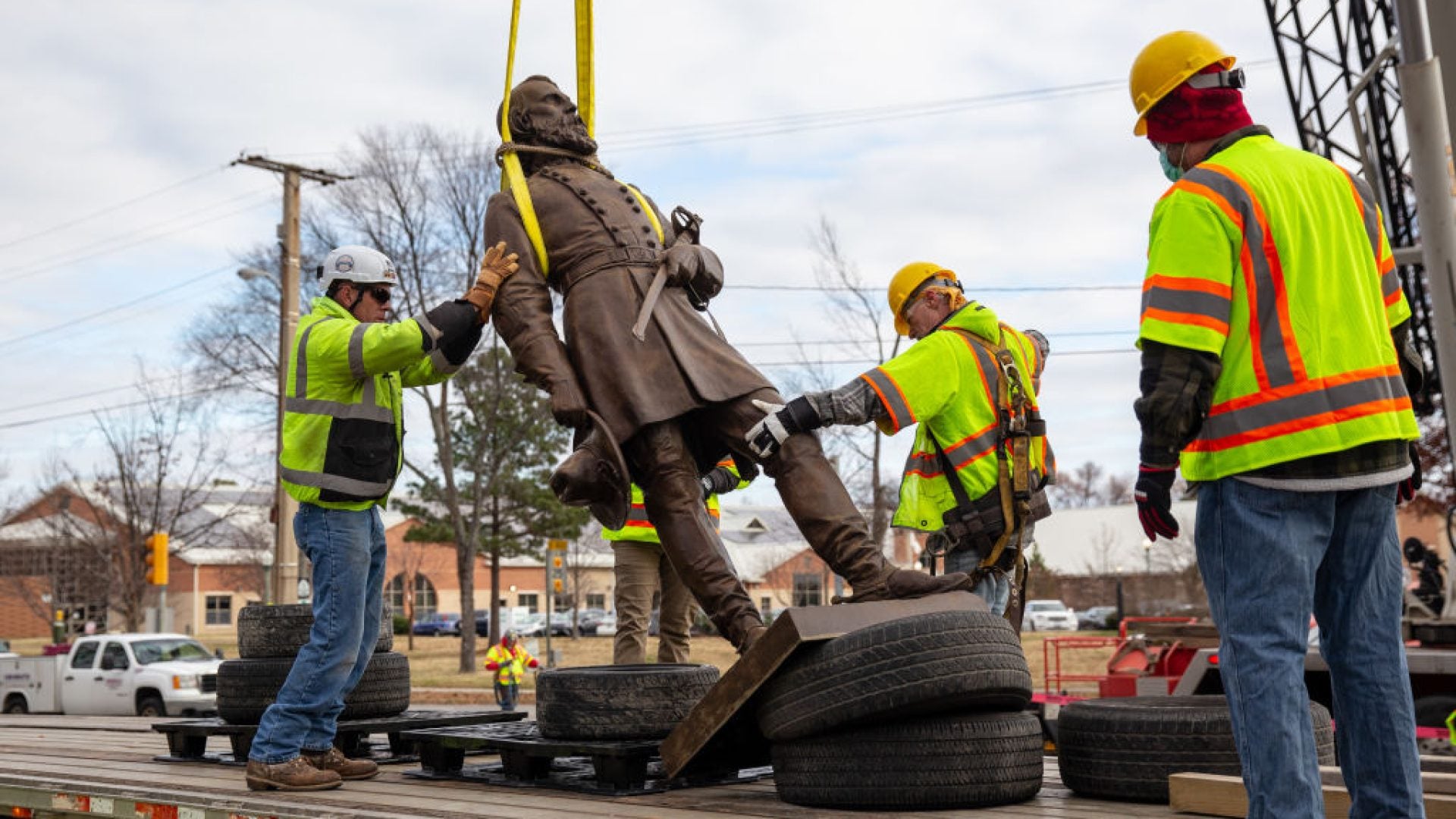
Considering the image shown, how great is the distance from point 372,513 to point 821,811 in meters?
2.34

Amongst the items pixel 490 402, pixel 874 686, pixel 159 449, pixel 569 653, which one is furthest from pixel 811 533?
pixel 159 449

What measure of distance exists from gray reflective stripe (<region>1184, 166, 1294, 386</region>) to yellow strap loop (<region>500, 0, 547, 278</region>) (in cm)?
276

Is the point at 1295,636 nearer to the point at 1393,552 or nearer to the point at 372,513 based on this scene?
the point at 1393,552

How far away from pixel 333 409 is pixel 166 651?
20.9 m

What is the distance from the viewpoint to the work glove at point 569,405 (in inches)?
189

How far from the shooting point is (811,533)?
15.6 ft

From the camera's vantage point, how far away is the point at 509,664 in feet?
67.5

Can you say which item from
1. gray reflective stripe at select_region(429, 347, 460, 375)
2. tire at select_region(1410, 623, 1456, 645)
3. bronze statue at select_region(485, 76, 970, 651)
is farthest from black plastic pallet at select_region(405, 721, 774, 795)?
tire at select_region(1410, 623, 1456, 645)

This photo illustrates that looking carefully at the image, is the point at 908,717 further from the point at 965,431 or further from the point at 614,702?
the point at 965,431

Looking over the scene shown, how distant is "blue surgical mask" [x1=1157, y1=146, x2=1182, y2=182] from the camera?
3.45 m

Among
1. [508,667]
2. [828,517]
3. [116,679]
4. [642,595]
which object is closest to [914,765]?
[828,517]

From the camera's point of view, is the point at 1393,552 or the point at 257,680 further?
the point at 257,680

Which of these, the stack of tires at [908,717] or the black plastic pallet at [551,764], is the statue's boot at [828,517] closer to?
the stack of tires at [908,717]

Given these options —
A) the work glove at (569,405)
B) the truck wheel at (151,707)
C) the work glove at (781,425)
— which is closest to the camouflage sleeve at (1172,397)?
the work glove at (781,425)
